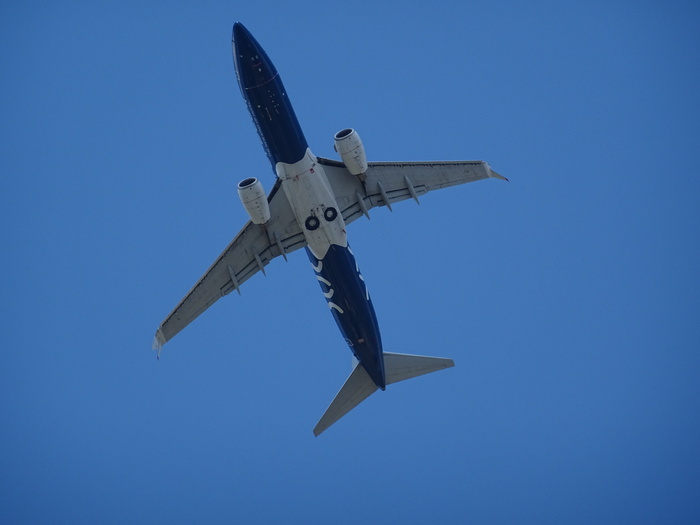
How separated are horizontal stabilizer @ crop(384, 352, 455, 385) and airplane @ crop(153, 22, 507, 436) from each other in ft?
0.18

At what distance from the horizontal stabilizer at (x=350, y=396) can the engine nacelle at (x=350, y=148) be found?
1134 cm

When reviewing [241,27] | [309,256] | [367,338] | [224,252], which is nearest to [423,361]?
[367,338]

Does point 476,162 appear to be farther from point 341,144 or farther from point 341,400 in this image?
point 341,400

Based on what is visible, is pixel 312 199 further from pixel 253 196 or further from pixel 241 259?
pixel 241 259

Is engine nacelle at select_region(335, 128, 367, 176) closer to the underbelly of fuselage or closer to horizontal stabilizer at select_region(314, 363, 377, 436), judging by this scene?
the underbelly of fuselage

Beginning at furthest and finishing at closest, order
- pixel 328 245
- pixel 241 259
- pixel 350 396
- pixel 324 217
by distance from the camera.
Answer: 1. pixel 350 396
2. pixel 241 259
3. pixel 328 245
4. pixel 324 217

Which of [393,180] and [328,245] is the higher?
[393,180]

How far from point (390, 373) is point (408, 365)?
3.56 feet

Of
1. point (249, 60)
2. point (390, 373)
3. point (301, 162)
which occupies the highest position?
point (249, 60)

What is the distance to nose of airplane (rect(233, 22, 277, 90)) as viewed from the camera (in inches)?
1596

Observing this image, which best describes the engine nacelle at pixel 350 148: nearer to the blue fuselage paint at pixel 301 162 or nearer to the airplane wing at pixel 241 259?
the blue fuselage paint at pixel 301 162

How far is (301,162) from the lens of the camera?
43469 millimetres

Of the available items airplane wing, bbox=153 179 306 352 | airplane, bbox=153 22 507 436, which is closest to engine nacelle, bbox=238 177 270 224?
airplane, bbox=153 22 507 436

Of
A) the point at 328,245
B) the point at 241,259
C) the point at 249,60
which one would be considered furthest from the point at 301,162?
the point at 241,259
